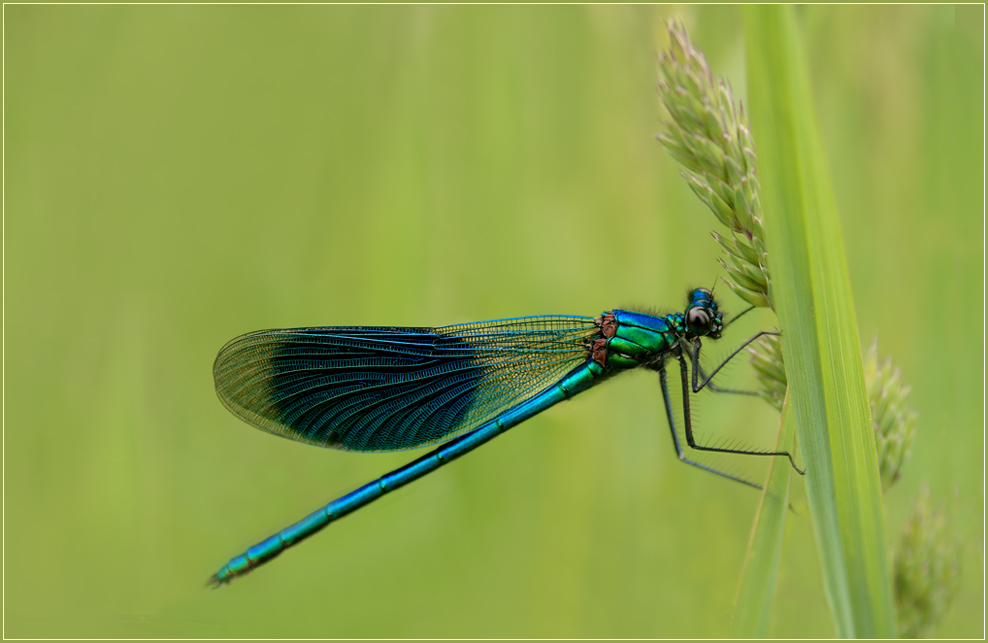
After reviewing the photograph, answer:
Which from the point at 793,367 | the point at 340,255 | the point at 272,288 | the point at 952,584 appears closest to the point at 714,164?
the point at 793,367

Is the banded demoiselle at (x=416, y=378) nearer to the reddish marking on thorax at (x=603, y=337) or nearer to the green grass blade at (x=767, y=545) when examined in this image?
the reddish marking on thorax at (x=603, y=337)

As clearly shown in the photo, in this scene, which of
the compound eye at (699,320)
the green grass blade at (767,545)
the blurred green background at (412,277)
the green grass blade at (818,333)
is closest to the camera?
the green grass blade at (818,333)

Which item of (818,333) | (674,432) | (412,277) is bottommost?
(674,432)

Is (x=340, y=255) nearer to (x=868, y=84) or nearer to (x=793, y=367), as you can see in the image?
(x=793, y=367)

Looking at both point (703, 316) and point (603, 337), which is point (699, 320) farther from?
point (603, 337)

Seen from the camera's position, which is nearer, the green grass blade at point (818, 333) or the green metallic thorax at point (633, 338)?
the green grass blade at point (818, 333)

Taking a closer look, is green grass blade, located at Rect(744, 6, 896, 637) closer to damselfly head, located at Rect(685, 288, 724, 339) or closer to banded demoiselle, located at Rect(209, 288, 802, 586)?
damselfly head, located at Rect(685, 288, 724, 339)

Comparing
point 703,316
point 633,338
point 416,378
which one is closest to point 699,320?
point 703,316

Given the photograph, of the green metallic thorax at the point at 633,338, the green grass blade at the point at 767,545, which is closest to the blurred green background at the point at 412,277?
the green metallic thorax at the point at 633,338
